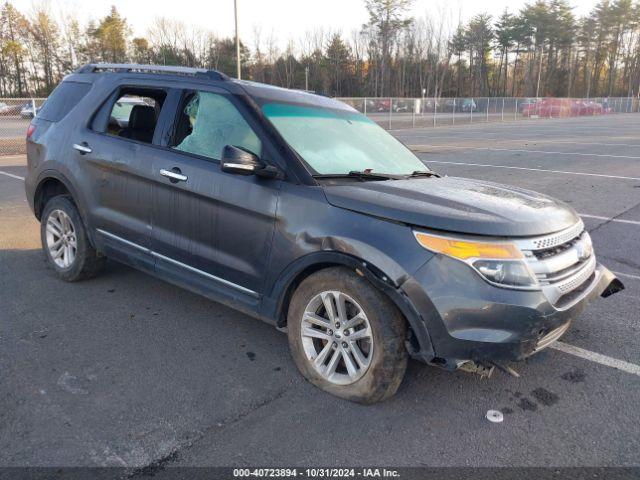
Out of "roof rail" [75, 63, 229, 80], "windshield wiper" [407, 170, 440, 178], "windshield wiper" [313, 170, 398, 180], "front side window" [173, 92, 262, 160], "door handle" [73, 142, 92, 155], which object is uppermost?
"roof rail" [75, 63, 229, 80]

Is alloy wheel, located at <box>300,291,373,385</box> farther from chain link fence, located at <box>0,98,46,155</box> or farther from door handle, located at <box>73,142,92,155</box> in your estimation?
chain link fence, located at <box>0,98,46,155</box>

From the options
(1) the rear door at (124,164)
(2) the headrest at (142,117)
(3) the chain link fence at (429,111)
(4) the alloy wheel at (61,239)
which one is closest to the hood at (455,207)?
(1) the rear door at (124,164)

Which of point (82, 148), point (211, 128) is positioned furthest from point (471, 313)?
point (82, 148)

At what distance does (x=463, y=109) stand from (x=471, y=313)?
132 feet

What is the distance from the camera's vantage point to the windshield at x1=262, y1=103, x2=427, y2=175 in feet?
11.2

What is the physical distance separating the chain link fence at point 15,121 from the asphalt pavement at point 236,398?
577 inches

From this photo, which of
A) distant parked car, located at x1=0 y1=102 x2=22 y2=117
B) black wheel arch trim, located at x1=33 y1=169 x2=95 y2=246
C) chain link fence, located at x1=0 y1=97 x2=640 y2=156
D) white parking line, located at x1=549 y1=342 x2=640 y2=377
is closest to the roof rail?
black wheel arch trim, located at x1=33 y1=169 x2=95 y2=246

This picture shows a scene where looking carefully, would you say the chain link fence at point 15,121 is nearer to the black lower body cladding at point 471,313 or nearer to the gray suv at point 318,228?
the gray suv at point 318,228

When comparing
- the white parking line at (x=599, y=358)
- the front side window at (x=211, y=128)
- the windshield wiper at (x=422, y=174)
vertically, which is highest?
the front side window at (x=211, y=128)

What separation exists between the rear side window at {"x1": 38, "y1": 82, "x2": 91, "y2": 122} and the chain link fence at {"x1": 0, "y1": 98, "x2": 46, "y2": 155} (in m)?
13.4

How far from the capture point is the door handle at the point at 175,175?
356cm

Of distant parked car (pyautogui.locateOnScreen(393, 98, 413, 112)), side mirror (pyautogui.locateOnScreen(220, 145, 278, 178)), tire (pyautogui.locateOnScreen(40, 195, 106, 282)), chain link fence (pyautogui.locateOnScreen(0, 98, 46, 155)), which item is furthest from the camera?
distant parked car (pyautogui.locateOnScreen(393, 98, 413, 112))

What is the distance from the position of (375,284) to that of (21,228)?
224 inches

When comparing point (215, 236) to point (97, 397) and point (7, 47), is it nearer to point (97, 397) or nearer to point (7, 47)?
point (97, 397)
